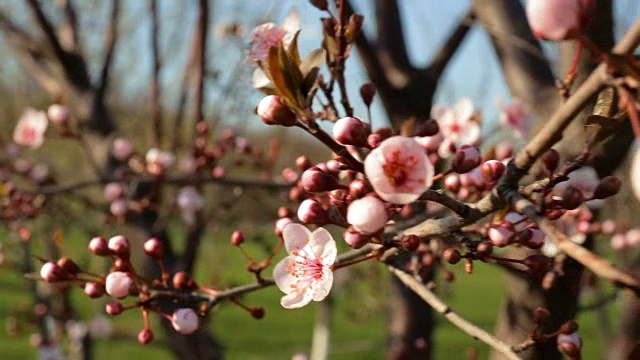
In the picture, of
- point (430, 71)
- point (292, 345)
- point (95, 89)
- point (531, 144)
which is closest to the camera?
point (531, 144)

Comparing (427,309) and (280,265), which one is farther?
(427,309)

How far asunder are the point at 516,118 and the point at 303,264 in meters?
1.10

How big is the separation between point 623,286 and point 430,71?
5.05 ft

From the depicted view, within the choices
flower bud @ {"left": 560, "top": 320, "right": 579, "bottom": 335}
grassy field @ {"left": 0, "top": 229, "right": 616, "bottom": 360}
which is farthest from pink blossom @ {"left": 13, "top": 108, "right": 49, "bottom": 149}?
grassy field @ {"left": 0, "top": 229, "right": 616, "bottom": 360}

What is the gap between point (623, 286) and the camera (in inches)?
17.4

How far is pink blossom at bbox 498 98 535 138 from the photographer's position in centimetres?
171

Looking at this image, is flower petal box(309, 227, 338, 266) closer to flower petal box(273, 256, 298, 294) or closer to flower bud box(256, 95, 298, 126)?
flower petal box(273, 256, 298, 294)

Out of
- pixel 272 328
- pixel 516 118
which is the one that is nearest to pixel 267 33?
pixel 516 118

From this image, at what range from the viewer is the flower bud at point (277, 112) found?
679 millimetres


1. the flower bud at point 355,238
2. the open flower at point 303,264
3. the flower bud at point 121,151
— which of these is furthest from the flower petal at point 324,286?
the flower bud at point 121,151

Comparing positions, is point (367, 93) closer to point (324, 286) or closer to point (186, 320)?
point (324, 286)

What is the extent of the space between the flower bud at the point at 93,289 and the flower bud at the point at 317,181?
0.40 meters

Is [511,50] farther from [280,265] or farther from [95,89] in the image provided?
[95,89]

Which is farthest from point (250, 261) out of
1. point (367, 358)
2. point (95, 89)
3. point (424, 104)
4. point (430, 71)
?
point (367, 358)
